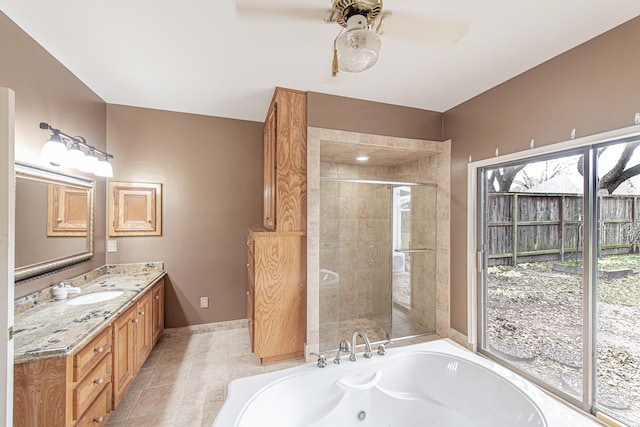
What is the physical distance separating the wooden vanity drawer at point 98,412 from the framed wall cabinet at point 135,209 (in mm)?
1623

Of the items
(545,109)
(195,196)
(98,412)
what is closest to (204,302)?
(195,196)

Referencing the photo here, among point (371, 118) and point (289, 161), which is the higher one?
point (371, 118)

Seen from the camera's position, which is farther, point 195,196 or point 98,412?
point 195,196

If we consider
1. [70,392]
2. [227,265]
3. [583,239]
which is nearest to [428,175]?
[583,239]

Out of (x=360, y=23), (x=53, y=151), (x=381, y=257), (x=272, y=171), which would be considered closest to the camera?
(x=360, y=23)

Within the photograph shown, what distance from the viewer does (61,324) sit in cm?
147

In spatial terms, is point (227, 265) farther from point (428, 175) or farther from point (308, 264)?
point (428, 175)

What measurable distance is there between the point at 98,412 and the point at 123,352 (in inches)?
15.7

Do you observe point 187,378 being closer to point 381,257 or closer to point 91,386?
point 91,386

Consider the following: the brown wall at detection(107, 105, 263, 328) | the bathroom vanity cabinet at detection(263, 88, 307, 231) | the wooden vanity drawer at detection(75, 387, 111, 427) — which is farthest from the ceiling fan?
the wooden vanity drawer at detection(75, 387, 111, 427)

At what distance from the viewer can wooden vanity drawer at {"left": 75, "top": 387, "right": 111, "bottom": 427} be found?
138 cm

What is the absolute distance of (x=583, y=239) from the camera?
1782 millimetres

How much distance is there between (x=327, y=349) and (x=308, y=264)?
100 cm

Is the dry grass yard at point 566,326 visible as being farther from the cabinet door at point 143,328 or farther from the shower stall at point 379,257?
the cabinet door at point 143,328
